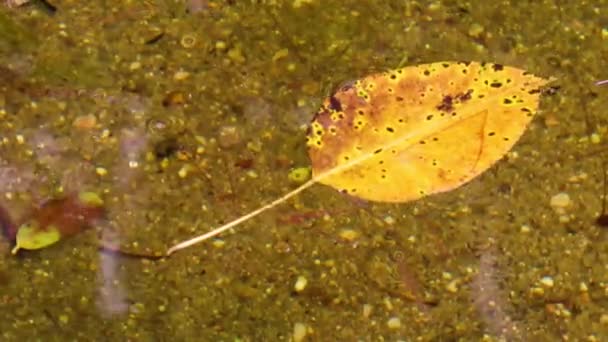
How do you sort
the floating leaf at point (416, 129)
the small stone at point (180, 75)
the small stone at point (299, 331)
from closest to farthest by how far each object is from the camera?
1. the small stone at point (299, 331)
2. the floating leaf at point (416, 129)
3. the small stone at point (180, 75)

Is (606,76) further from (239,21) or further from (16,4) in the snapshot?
(16,4)

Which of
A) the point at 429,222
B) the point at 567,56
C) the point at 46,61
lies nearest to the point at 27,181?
the point at 46,61

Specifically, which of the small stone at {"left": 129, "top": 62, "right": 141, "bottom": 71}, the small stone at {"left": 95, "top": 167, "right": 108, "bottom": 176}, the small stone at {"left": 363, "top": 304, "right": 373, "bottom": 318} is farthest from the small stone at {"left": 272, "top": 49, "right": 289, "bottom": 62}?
the small stone at {"left": 363, "top": 304, "right": 373, "bottom": 318}

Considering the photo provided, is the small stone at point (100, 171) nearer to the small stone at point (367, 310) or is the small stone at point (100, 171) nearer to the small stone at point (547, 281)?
the small stone at point (367, 310)

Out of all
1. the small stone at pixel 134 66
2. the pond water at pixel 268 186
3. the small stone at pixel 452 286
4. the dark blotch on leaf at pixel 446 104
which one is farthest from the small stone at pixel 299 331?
the small stone at pixel 134 66

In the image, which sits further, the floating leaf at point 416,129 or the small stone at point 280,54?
the small stone at point 280,54

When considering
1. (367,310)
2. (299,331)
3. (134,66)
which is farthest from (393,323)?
(134,66)

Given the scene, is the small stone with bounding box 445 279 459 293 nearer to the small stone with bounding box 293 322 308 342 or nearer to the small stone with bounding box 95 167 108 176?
the small stone with bounding box 293 322 308 342
